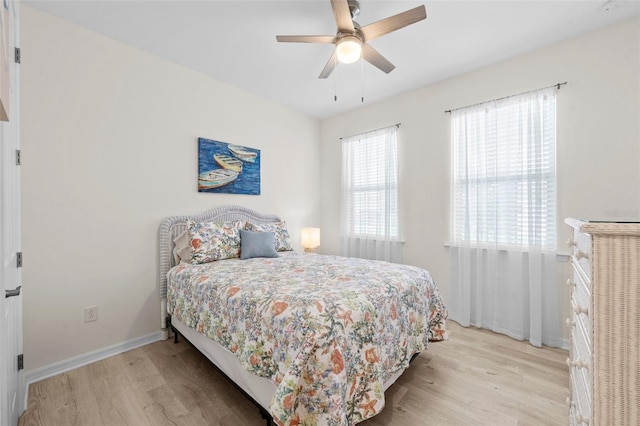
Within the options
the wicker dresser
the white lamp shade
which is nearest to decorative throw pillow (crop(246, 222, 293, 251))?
the white lamp shade

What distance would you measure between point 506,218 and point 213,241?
9.51 ft

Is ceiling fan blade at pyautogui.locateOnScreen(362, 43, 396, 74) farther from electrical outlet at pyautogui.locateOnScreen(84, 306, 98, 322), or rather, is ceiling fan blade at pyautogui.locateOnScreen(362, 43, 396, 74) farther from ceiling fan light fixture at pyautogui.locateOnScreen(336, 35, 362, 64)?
electrical outlet at pyautogui.locateOnScreen(84, 306, 98, 322)

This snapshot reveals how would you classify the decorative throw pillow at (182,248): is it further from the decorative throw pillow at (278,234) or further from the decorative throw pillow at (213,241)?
the decorative throw pillow at (278,234)

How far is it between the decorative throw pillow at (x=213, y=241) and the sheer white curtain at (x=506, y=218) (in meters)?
2.40

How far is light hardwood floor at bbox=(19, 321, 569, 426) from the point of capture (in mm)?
1601

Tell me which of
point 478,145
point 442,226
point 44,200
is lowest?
point 442,226

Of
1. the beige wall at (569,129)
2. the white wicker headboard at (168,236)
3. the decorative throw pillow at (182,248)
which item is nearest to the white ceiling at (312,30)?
the beige wall at (569,129)

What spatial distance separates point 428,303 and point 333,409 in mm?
1173

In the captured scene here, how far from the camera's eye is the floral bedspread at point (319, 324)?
4.02ft

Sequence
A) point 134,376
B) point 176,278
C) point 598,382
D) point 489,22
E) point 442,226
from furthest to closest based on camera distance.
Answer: point 442,226 → point 176,278 → point 489,22 → point 134,376 → point 598,382

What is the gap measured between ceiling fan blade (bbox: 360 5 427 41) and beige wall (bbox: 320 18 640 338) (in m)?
1.54

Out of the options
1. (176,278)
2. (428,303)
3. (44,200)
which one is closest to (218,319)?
(176,278)

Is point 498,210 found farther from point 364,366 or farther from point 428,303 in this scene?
point 364,366

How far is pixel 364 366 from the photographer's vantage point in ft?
4.54
